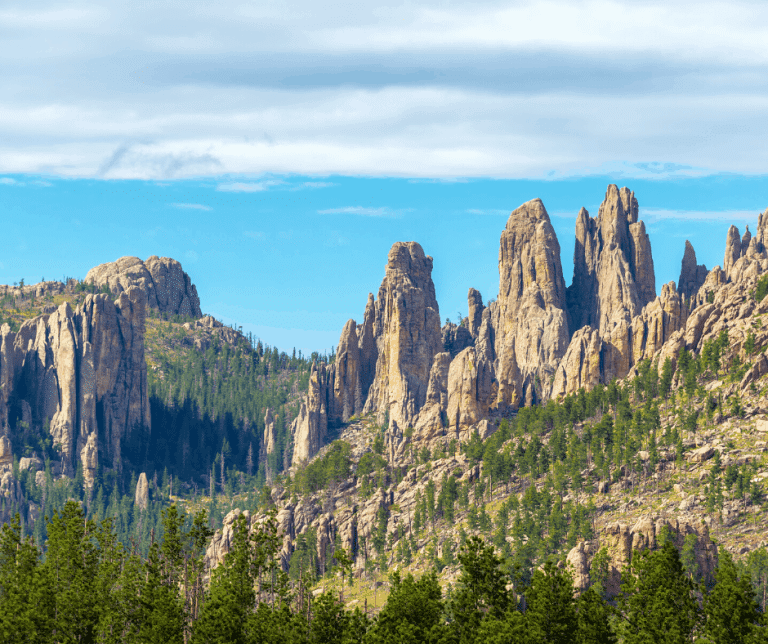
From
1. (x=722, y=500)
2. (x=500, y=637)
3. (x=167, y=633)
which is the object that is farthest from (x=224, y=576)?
(x=722, y=500)

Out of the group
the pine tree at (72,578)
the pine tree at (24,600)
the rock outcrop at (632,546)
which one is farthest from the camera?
the rock outcrop at (632,546)

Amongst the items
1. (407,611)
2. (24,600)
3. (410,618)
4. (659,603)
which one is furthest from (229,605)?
(659,603)

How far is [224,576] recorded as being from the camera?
140500 mm

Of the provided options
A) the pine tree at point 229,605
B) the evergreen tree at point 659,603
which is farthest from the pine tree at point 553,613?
the pine tree at point 229,605

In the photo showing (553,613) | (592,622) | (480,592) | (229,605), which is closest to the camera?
(553,613)

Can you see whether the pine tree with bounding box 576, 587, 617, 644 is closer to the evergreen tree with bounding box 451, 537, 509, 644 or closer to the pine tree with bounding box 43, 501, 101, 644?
the evergreen tree with bounding box 451, 537, 509, 644

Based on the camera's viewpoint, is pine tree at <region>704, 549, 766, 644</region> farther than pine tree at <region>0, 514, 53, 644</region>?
No

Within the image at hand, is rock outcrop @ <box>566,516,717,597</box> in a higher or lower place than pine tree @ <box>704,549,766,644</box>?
higher

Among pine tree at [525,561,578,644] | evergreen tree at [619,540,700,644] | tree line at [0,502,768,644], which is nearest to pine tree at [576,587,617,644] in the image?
tree line at [0,502,768,644]

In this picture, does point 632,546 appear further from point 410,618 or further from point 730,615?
point 410,618

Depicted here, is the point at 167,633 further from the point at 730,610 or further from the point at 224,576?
the point at 730,610

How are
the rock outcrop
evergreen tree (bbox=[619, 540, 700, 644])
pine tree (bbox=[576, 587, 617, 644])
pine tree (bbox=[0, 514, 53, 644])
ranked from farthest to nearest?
the rock outcrop < pine tree (bbox=[0, 514, 53, 644]) < evergreen tree (bbox=[619, 540, 700, 644]) < pine tree (bbox=[576, 587, 617, 644])

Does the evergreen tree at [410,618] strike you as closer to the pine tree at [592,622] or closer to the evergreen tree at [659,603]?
the pine tree at [592,622]

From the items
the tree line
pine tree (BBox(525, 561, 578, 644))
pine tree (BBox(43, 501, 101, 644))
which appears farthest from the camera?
pine tree (BBox(43, 501, 101, 644))
